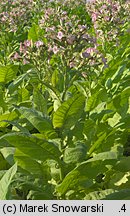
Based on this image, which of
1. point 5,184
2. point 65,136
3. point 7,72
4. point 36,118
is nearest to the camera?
point 5,184

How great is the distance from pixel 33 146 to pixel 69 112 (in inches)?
13.5

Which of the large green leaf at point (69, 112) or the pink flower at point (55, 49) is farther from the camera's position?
the pink flower at point (55, 49)

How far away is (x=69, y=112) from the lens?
2.90m

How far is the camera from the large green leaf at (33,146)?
2656 millimetres

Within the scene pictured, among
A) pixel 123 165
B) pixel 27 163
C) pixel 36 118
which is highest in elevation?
pixel 36 118

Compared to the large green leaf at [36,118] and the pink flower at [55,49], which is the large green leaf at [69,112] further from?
the pink flower at [55,49]

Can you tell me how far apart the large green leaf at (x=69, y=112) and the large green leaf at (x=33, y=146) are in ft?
0.73

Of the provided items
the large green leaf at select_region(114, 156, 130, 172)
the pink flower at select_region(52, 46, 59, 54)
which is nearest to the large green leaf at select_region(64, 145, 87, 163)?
the large green leaf at select_region(114, 156, 130, 172)

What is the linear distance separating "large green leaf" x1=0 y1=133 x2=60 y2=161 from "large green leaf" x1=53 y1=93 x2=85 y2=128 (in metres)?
0.22

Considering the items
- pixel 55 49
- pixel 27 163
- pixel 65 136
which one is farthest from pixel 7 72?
pixel 27 163

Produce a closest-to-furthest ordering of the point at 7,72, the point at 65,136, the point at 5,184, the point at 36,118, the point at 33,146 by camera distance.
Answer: the point at 5,184, the point at 33,146, the point at 36,118, the point at 65,136, the point at 7,72

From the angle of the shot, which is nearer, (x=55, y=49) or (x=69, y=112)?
(x=69, y=112)

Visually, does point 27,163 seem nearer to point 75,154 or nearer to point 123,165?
point 75,154

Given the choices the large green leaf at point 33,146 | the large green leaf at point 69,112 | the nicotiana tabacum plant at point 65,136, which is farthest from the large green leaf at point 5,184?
the large green leaf at point 69,112
